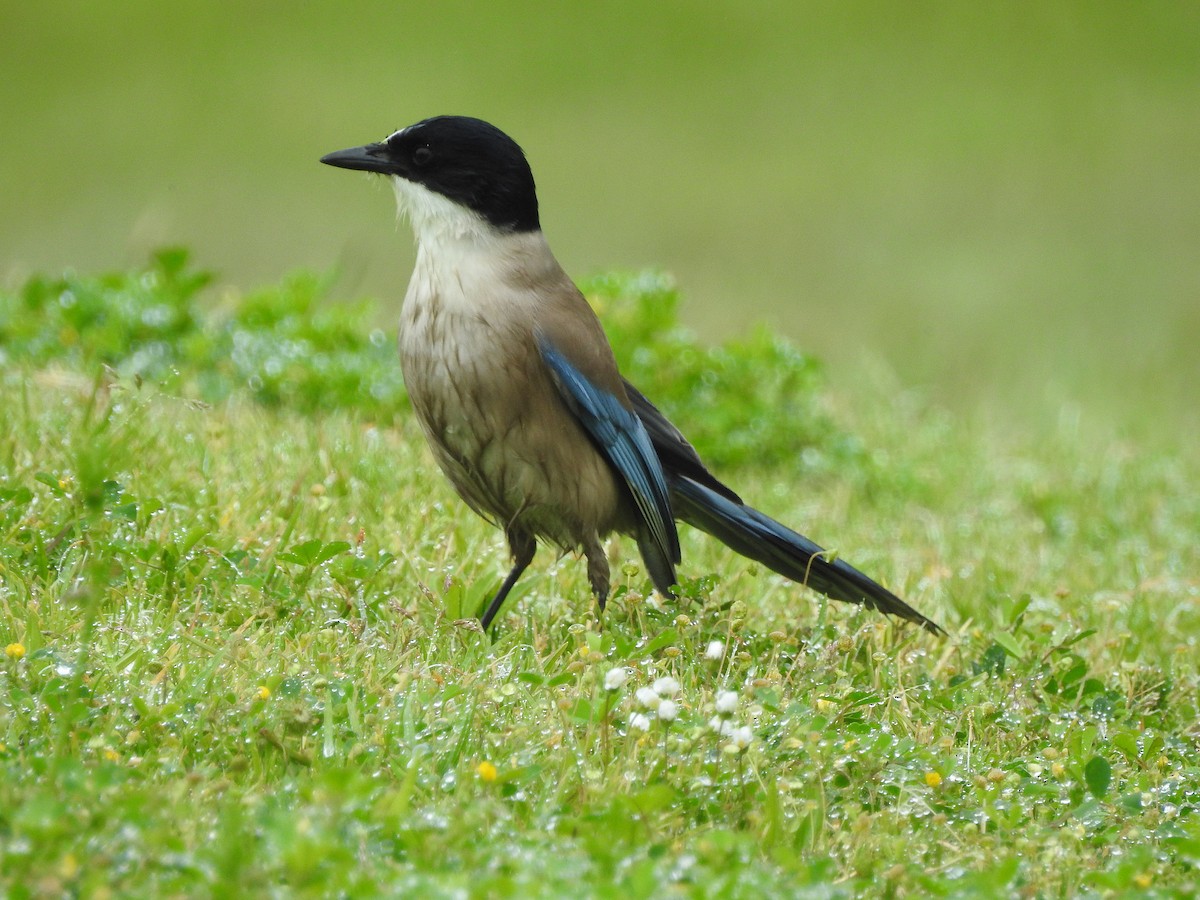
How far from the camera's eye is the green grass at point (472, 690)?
9.18ft

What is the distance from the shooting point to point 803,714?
11.9ft

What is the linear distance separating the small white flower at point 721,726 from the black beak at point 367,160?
225 cm

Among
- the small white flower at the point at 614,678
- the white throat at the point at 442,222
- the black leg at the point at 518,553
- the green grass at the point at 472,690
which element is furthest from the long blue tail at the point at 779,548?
the small white flower at the point at 614,678

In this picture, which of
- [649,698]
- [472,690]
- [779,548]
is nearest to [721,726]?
[649,698]

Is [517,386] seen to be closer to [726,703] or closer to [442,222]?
[442,222]

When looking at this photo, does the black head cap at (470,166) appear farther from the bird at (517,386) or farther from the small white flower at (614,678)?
the small white flower at (614,678)

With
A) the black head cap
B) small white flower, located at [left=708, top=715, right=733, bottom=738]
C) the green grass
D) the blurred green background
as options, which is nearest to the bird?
the black head cap

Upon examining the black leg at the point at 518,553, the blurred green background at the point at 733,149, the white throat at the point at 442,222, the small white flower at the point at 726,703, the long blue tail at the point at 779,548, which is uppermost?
the blurred green background at the point at 733,149

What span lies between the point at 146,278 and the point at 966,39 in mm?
14472

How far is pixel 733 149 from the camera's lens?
691 inches

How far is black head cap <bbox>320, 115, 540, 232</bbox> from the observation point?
4.69m

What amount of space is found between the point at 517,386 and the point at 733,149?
1364 centimetres

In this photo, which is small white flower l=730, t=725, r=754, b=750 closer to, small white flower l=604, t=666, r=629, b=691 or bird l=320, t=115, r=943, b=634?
small white flower l=604, t=666, r=629, b=691

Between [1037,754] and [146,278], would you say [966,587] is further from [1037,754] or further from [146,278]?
[146,278]
